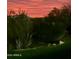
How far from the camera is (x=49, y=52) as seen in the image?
54.8 inches

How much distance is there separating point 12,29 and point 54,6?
0.30 metres

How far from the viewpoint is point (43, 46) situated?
1.39m

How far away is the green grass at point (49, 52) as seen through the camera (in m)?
1.38

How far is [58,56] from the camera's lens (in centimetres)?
139

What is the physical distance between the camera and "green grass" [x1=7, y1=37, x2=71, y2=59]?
1383 millimetres

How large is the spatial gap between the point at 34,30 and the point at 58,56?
0.22m
